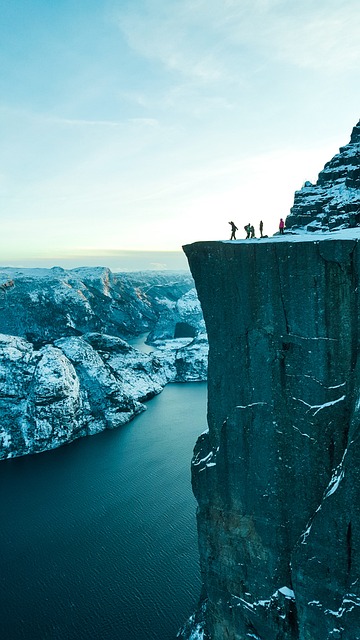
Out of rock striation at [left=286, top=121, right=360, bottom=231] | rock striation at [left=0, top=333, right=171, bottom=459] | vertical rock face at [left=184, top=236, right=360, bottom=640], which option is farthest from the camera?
rock striation at [left=0, top=333, right=171, bottom=459]

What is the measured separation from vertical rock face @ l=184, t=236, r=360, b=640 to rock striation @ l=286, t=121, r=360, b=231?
9.69m

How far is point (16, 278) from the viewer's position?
503ft

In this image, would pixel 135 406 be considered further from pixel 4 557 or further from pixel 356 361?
pixel 356 361

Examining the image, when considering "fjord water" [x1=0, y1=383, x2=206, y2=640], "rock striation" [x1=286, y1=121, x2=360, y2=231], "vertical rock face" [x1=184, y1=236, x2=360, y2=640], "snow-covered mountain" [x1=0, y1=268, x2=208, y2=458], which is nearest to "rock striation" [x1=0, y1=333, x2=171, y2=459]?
"snow-covered mountain" [x1=0, y1=268, x2=208, y2=458]

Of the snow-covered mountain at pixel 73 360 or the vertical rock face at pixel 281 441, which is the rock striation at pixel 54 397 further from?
the vertical rock face at pixel 281 441

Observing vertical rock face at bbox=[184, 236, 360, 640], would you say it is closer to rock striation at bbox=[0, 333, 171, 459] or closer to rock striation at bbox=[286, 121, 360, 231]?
rock striation at bbox=[286, 121, 360, 231]

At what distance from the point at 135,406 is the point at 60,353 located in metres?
17.9

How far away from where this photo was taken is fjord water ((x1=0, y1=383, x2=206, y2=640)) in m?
30.7

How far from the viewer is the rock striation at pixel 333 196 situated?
994 inches

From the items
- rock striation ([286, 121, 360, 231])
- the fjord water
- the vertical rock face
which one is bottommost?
the fjord water

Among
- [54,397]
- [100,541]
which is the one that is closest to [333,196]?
[100,541]

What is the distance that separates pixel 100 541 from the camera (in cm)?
3997

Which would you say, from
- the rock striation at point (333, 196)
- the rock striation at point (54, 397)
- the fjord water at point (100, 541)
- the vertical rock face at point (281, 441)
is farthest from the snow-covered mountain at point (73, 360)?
the rock striation at point (333, 196)

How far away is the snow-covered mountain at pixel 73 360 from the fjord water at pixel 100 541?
487 centimetres
